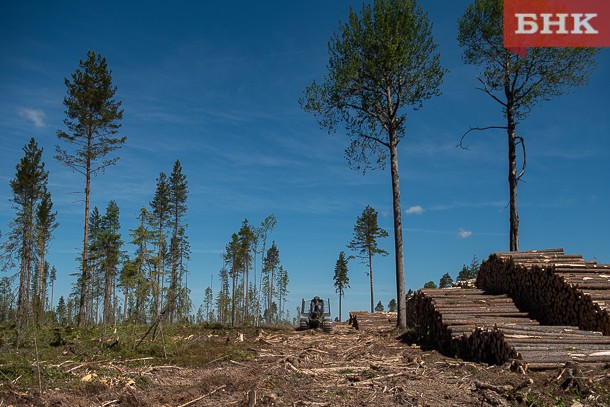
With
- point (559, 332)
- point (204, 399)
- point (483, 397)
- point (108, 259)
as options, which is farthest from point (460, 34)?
point (108, 259)

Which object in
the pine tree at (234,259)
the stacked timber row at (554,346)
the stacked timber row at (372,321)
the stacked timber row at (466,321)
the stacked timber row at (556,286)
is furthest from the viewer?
the pine tree at (234,259)

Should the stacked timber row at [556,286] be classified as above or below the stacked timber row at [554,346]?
above

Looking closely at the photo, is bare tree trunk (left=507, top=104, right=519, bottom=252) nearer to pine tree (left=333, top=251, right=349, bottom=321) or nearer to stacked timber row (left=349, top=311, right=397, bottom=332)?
stacked timber row (left=349, top=311, right=397, bottom=332)

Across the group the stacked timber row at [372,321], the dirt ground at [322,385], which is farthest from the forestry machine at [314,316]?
the dirt ground at [322,385]

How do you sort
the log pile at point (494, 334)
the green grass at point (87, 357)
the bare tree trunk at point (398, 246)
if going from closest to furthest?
the green grass at point (87, 357) < the log pile at point (494, 334) < the bare tree trunk at point (398, 246)

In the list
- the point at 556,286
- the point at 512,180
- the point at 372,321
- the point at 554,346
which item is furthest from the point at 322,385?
the point at 372,321

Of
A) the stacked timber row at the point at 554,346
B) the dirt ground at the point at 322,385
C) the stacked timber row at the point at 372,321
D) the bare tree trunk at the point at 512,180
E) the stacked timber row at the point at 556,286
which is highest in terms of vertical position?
the bare tree trunk at the point at 512,180

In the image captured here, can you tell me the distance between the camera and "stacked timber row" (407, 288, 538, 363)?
1166 cm

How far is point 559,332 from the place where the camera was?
1206 centimetres

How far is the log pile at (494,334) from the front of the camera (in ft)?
33.3

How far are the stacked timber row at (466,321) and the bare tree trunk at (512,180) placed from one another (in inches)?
172

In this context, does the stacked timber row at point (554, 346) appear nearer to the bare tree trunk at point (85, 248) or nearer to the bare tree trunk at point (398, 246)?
the bare tree trunk at point (398, 246)

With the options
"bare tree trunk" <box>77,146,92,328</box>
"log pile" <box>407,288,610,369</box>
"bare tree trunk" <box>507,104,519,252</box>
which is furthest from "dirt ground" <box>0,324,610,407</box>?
"bare tree trunk" <box>77,146,92,328</box>

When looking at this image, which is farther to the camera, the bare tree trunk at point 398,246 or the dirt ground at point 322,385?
the bare tree trunk at point 398,246
